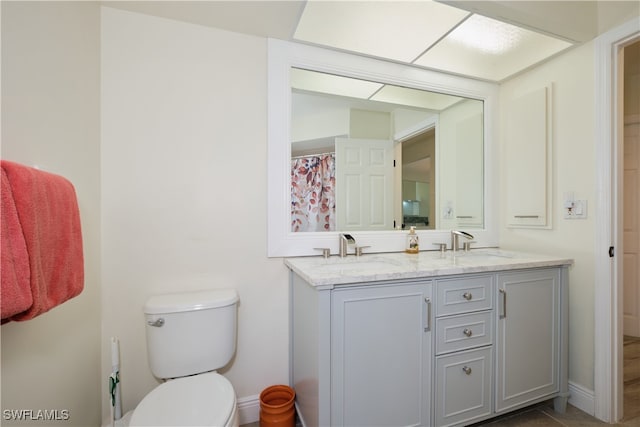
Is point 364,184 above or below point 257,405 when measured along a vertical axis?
above

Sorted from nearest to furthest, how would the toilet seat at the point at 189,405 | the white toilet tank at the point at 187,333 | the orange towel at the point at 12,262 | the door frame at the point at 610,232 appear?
the orange towel at the point at 12,262, the toilet seat at the point at 189,405, the white toilet tank at the point at 187,333, the door frame at the point at 610,232

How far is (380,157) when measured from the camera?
73.8 inches

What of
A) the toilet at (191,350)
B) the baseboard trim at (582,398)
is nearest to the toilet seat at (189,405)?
the toilet at (191,350)

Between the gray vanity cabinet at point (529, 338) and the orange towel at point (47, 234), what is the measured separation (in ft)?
5.88

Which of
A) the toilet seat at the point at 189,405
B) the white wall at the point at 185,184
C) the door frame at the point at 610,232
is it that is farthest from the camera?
the door frame at the point at 610,232

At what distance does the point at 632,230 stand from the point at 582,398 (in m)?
2.02

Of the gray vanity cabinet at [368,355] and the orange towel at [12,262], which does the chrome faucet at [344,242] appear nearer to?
the gray vanity cabinet at [368,355]

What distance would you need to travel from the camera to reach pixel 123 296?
136 centimetres

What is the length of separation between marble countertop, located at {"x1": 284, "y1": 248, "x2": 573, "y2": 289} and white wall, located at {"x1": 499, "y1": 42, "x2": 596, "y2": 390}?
0.14 m

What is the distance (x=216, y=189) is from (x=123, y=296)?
0.69 meters

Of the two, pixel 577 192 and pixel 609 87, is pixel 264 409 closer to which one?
pixel 577 192

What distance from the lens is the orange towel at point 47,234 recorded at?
659 millimetres

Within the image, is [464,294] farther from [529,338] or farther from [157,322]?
→ [157,322]

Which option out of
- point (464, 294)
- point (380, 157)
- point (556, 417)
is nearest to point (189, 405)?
point (464, 294)
